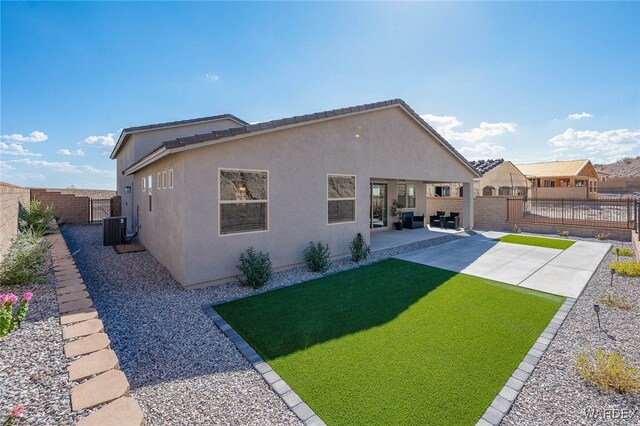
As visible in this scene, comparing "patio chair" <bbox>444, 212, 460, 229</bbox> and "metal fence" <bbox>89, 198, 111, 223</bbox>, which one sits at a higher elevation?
"metal fence" <bbox>89, 198, 111, 223</bbox>

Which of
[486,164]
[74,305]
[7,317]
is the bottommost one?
[74,305]

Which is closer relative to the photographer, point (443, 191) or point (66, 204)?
point (66, 204)

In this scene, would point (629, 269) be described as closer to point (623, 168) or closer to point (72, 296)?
point (72, 296)

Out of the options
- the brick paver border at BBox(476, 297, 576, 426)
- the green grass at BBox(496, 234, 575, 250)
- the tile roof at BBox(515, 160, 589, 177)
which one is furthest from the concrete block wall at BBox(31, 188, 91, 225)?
the tile roof at BBox(515, 160, 589, 177)

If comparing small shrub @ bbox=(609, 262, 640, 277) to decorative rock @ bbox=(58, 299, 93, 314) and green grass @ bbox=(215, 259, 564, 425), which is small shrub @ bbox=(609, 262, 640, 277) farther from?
decorative rock @ bbox=(58, 299, 93, 314)

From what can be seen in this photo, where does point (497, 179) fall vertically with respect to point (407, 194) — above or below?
above

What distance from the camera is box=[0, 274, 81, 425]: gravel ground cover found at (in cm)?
251

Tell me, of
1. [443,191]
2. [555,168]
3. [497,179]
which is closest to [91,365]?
[443,191]

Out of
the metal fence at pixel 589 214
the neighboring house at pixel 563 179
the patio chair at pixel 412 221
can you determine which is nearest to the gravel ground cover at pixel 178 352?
the patio chair at pixel 412 221

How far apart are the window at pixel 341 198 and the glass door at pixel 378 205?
5763 mm

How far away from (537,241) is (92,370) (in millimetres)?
16251

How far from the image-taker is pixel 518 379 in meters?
3.86

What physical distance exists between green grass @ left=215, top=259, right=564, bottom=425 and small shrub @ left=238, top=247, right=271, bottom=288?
Result: 553 millimetres

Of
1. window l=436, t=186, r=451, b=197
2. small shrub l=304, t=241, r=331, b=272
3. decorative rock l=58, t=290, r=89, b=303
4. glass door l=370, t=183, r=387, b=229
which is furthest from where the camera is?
window l=436, t=186, r=451, b=197
